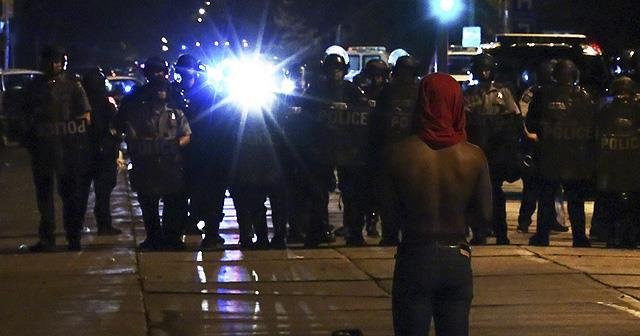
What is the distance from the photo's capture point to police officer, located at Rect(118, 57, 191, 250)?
41.1 ft

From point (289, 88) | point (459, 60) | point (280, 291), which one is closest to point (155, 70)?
point (280, 291)

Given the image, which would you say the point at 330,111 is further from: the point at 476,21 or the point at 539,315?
the point at 476,21

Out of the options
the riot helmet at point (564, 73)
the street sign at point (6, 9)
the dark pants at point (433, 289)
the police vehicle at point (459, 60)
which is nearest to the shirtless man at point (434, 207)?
the dark pants at point (433, 289)

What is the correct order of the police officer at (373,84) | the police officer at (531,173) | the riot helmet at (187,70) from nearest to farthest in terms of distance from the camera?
the police officer at (531,173) < the police officer at (373,84) < the riot helmet at (187,70)

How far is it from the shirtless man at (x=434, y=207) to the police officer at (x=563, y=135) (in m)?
6.51

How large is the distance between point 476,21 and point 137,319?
31326 mm

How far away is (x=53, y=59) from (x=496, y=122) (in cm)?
417

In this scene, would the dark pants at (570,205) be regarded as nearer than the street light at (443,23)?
Yes

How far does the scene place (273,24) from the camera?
204 ft

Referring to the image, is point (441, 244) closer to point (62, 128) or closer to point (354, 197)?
point (62, 128)

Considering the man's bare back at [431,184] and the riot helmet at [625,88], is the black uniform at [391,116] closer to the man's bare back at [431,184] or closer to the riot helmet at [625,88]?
the riot helmet at [625,88]

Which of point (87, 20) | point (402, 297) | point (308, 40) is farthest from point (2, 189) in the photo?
point (87, 20)

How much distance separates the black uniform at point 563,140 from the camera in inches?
498

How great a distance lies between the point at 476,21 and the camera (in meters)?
39.7
